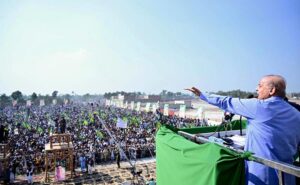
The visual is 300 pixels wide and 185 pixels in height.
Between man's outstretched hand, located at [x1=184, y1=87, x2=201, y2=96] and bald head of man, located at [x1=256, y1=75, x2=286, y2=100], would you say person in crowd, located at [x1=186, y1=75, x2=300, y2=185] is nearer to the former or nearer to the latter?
bald head of man, located at [x1=256, y1=75, x2=286, y2=100]

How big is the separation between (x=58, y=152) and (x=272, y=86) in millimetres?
19909

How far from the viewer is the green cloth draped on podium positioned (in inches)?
68.4

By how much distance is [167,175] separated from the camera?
9.05ft

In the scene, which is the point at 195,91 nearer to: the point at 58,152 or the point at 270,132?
the point at 270,132

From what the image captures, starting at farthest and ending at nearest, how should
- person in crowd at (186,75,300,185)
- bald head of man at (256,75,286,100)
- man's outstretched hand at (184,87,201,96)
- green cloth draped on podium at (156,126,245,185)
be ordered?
man's outstretched hand at (184,87,201,96), bald head of man at (256,75,286,100), person in crowd at (186,75,300,185), green cloth draped on podium at (156,126,245,185)

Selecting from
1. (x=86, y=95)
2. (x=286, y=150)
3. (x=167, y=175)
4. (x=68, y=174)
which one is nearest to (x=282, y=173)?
(x=286, y=150)

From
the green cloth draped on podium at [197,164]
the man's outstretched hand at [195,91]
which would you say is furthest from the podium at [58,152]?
the man's outstretched hand at [195,91]

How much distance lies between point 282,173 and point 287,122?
1.86ft

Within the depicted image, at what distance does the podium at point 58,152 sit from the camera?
19.4m

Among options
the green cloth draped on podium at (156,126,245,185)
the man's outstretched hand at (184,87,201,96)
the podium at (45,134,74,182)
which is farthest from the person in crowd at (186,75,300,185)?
the podium at (45,134,74,182)

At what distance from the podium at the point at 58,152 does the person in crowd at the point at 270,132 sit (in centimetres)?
1938

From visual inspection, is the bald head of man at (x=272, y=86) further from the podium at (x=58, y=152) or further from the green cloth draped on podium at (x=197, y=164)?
the podium at (x=58, y=152)

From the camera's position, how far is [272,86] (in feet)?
7.63

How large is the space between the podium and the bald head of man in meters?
19.4
